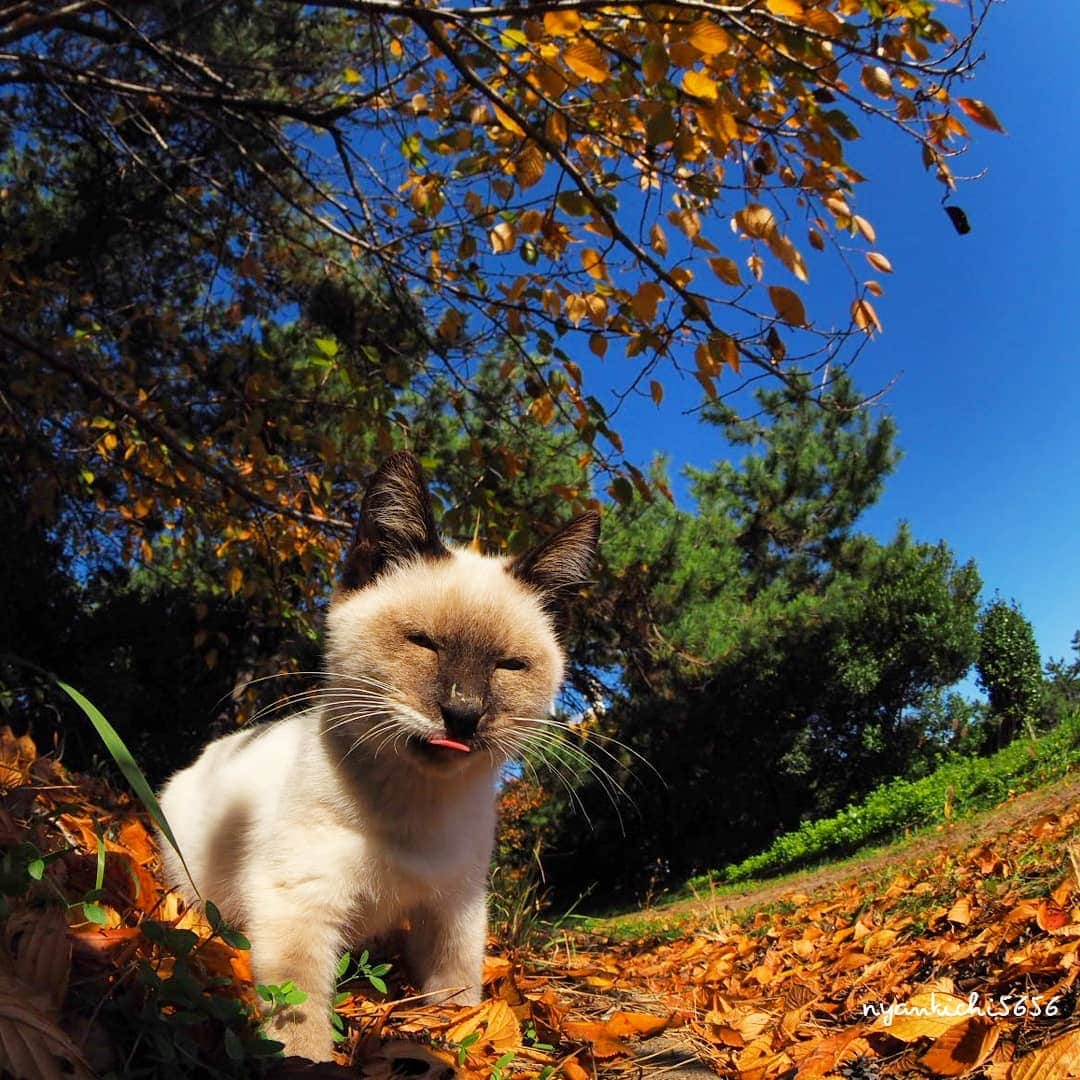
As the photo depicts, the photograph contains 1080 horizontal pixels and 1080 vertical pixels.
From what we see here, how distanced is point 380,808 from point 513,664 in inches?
19.8

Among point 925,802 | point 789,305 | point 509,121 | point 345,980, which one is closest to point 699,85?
point 789,305

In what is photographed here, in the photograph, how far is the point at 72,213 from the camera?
798 centimetres

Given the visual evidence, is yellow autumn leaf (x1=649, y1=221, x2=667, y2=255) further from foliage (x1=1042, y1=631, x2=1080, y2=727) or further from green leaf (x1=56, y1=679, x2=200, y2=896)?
foliage (x1=1042, y1=631, x2=1080, y2=727)

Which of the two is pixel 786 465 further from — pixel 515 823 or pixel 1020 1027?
pixel 1020 1027

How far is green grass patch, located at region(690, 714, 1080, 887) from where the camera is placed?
364 inches

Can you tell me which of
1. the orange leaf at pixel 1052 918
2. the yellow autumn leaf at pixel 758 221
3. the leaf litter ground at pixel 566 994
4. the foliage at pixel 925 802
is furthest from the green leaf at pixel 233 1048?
the foliage at pixel 925 802

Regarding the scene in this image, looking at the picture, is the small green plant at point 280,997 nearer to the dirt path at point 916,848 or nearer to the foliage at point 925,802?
the dirt path at point 916,848

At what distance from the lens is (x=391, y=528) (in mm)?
2246

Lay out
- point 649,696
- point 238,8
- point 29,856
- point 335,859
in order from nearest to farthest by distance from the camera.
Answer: point 29,856
point 335,859
point 238,8
point 649,696

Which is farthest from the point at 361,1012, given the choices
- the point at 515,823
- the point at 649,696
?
the point at 515,823

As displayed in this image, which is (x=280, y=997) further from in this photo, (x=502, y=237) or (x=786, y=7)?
(x=502, y=237)

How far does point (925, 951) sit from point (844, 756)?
52.4 ft

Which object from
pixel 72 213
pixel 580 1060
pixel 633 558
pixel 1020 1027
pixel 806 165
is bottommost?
pixel 580 1060

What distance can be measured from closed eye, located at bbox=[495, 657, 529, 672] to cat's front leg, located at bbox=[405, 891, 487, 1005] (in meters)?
0.59
